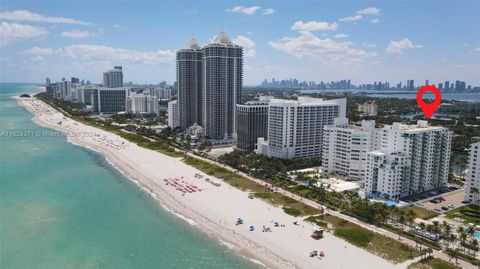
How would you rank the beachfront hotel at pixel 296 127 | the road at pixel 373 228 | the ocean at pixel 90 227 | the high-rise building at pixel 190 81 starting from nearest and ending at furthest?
the road at pixel 373 228 → the ocean at pixel 90 227 → the beachfront hotel at pixel 296 127 → the high-rise building at pixel 190 81

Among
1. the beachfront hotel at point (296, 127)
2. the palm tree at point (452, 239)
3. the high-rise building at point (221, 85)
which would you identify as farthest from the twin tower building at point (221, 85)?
the palm tree at point (452, 239)

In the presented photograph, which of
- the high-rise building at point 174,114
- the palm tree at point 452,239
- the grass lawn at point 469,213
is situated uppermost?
the high-rise building at point 174,114

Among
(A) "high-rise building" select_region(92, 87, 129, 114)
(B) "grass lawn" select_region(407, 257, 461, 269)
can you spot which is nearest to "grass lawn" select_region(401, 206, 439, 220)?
(B) "grass lawn" select_region(407, 257, 461, 269)

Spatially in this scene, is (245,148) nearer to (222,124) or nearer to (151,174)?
(222,124)

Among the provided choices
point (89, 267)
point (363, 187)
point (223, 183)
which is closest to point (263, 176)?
point (223, 183)

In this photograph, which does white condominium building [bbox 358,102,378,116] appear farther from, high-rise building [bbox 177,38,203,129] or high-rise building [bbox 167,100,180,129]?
high-rise building [bbox 167,100,180,129]

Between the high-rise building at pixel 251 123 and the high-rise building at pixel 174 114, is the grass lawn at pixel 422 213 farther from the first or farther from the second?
the high-rise building at pixel 174 114

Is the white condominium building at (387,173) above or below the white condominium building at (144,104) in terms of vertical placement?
below
